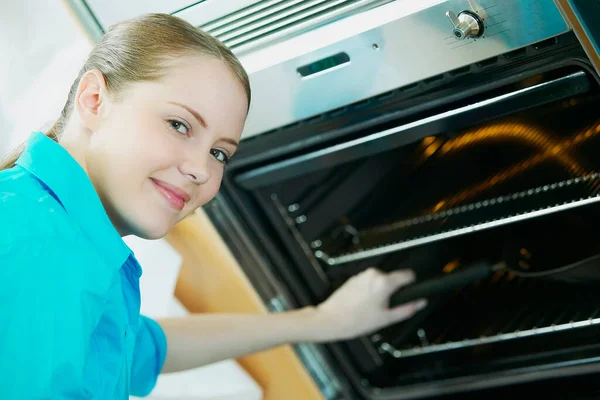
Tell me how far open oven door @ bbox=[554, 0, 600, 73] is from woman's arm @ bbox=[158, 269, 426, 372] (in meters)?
0.59

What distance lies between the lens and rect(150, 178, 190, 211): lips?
100cm

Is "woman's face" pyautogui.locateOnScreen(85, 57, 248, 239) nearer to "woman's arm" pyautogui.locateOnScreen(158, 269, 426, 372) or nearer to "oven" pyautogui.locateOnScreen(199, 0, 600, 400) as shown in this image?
"oven" pyautogui.locateOnScreen(199, 0, 600, 400)

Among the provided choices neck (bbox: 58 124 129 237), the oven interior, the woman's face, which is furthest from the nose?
the oven interior

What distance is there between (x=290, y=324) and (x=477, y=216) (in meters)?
0.38

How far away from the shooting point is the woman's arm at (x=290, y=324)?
4.13 ft

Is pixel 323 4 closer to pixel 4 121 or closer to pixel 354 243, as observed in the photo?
pixel 354 243

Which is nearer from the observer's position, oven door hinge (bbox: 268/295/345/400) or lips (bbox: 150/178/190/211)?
lips (bbox: 150/178/190/211)

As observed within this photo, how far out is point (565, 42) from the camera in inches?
39.8

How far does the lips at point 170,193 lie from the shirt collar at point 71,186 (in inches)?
3.1

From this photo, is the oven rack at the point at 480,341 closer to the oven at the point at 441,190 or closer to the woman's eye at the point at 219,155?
the oven at the point at 441,190

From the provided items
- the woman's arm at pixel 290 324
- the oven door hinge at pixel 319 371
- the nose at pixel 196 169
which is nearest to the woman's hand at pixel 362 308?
the woman's arm at pixel 290 324

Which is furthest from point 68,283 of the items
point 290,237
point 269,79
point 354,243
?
point 354,243

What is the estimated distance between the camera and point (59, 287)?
85 cm

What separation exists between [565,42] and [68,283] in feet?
2.34
